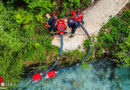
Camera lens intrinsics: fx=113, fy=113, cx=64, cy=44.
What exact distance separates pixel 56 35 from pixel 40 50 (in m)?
1.55

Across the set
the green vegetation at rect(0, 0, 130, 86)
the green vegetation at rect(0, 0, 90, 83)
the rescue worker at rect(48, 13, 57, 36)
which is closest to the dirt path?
the green vegetation at rect(0, 0, 130, 86)

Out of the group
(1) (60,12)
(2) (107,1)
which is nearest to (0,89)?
(1) (60,12)

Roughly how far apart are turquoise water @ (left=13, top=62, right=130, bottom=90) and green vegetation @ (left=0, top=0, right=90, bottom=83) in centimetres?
80

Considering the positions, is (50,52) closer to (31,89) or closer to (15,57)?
(15,57)

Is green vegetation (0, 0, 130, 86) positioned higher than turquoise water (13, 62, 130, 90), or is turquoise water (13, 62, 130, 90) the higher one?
green vegetation (0, 0, 130, 86)

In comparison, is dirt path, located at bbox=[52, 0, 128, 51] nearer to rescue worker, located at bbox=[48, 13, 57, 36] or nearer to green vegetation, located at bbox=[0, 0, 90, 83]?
green vegetation, located at bbox=[0, 0, 90, 83]

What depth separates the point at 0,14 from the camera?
6184mm

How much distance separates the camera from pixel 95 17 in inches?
344

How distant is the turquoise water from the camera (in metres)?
7.84

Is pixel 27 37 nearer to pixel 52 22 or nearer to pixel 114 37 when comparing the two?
pixel 52 22

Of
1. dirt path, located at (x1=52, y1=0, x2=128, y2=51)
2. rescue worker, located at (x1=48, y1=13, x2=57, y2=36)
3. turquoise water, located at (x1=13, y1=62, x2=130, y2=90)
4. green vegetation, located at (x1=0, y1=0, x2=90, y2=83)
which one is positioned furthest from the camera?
dirt path, located at (x1=52, y1=0, x2=128, y2=51)

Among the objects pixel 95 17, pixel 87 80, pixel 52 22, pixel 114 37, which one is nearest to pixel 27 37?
pixel 52 22

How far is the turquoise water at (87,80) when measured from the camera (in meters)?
7.84

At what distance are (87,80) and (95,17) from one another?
478 centimetres
